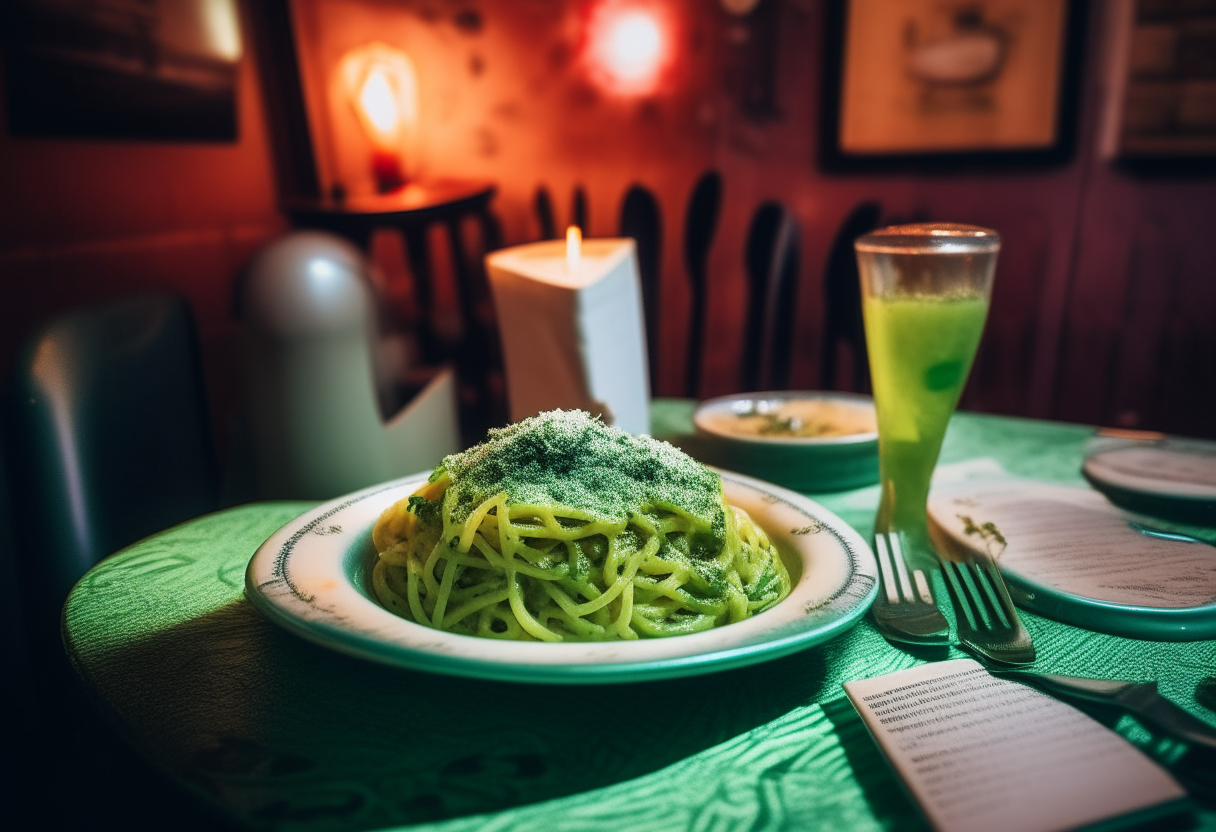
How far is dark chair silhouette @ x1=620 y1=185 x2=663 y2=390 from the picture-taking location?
293 cm

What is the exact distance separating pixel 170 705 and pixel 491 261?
64cm

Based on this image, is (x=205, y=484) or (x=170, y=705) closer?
(x=170, y=705)

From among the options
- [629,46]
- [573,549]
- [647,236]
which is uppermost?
[629,46]

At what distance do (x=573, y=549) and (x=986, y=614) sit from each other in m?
0.35

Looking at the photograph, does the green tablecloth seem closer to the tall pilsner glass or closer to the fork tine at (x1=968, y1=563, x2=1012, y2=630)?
the fork tine at (x1=968, y1=563, x2=1012, y2=630)

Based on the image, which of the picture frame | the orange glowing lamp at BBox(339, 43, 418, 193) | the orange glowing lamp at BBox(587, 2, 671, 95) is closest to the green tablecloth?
the picture frame

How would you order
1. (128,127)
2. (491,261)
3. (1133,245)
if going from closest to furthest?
(491,261)
(128,127)
(1133,245)

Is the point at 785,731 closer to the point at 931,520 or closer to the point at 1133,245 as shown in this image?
the point at 931,520

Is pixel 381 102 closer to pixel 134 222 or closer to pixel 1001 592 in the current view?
pixel 134 222

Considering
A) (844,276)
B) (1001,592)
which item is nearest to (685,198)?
(844,276)

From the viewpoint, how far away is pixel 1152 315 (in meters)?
3.02

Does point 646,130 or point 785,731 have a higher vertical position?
point 646,130

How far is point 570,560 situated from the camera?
2.13ft

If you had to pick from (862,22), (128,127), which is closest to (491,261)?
(128,127)
